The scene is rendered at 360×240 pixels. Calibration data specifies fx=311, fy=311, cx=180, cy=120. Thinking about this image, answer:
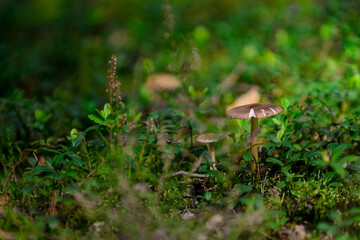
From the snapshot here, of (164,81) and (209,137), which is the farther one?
(164,81)

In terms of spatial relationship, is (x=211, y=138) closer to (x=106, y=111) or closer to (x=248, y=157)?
(x=248, y=157)

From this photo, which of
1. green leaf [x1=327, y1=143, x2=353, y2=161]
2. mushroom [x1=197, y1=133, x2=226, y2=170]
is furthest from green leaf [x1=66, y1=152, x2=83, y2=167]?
green leaf [x1=327, y1=143, x2=353, y2=161]

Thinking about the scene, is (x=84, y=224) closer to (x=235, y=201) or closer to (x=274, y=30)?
(x=235, y=201)

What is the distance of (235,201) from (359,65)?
2.83m

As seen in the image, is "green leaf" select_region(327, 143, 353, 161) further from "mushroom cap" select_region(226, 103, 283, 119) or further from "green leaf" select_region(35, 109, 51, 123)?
"green leaf" select_region(35, 109, 51, 123)

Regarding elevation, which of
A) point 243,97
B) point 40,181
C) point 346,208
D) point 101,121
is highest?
point 101,121

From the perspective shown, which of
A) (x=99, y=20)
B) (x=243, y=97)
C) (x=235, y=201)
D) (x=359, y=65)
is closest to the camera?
(x=235, y=201)

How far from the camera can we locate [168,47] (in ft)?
9.07

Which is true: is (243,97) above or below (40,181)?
below

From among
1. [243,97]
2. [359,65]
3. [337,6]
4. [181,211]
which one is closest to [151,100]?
[243,97]

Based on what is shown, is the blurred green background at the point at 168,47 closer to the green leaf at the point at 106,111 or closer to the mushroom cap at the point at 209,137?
the green leaf at the point at 106,111

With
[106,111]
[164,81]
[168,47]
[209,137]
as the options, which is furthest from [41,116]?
[164,81]

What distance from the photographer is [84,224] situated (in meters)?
1.84

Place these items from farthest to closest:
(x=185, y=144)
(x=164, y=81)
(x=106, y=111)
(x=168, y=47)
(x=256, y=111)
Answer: (x=164, y=81), (x=168, y=47), (x=185, y=144), (x=106, y=111), (x=256, y=111)
